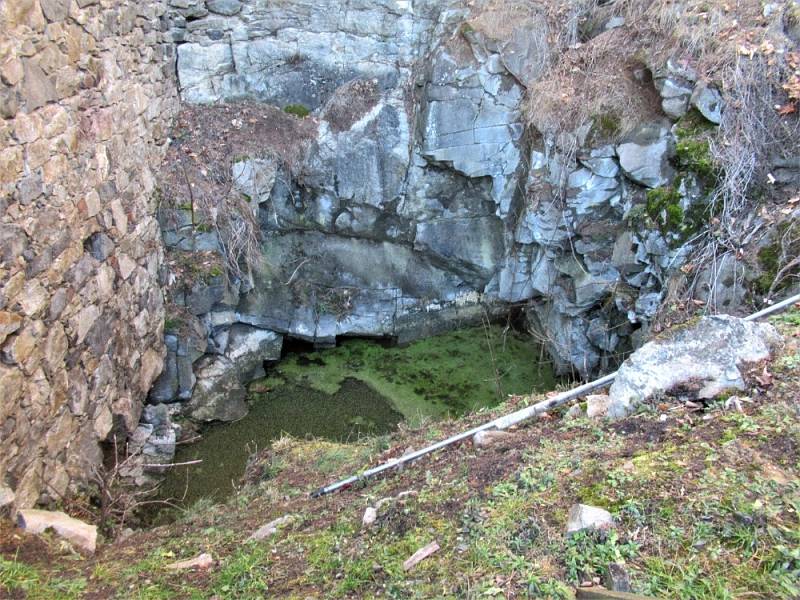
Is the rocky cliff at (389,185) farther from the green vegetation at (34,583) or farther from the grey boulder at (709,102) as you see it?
the green vegetation at (34,583)

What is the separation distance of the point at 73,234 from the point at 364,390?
316 cm

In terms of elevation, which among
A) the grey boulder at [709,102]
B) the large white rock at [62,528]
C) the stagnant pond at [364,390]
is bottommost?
the stagnant pond at [364,390]

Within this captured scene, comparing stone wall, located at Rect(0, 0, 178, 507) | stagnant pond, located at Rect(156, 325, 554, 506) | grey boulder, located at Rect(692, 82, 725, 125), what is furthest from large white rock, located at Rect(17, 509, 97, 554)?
grey boulder, located at Rect(692, 82, 725, 125)

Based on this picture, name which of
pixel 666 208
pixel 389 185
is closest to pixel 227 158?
pixel 389 185

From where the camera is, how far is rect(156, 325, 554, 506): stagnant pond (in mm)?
5270

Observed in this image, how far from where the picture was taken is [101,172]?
13.8ft

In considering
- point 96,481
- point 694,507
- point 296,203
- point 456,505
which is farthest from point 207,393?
point 694,507

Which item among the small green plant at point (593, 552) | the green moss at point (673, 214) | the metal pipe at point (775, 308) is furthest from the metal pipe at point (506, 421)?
the green moss at point (673, 214)

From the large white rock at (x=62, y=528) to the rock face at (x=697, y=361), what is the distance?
2.77 m

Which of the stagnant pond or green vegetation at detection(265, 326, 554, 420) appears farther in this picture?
green vegetation at detection(265, 326, 554, 420)

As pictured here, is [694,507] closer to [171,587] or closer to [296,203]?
[171,587]

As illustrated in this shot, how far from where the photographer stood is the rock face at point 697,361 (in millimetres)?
2746

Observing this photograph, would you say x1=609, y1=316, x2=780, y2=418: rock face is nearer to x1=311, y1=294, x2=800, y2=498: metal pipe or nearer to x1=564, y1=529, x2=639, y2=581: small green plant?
x1=311, y1=294, x2=800, y2=498: metal pipe

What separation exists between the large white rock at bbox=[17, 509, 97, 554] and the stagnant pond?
1.63 m
